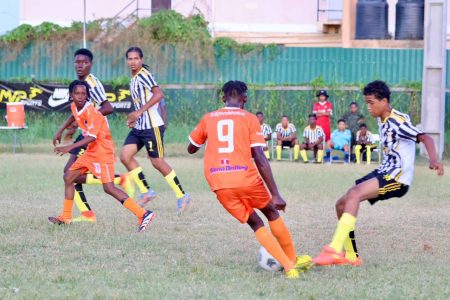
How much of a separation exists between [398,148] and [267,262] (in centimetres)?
153

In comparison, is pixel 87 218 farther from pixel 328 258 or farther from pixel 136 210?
pixel 328 258

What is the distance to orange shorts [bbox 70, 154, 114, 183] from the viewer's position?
11.0 metres

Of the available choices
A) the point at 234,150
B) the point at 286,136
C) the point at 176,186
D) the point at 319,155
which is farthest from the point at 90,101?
the point at 286,136

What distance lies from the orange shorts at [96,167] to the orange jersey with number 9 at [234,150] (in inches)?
115

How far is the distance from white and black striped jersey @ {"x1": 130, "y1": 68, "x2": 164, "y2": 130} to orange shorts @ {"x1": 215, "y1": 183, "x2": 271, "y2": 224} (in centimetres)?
433

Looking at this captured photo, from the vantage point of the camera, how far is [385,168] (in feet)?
29.3

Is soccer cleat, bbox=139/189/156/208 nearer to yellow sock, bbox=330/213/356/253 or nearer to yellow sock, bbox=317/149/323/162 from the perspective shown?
yellow sock, bbox=330/213/356/253

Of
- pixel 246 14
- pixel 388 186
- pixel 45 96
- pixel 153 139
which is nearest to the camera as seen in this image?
pixel 388 186

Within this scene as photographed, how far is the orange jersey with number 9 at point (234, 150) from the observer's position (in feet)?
26.9

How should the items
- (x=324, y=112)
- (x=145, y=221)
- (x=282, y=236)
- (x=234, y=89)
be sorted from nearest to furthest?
1. (x=234, y=89)
2. (x=282, y=236)
3. (x=145, y=221)
4. (x=324, y=112)

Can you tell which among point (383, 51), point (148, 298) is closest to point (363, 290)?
point (148, 298)

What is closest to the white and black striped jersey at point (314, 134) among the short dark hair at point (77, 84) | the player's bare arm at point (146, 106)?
the player's bare arm at point (146, 106)

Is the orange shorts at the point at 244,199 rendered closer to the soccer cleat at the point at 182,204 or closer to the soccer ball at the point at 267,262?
the soccer ball at the point at 267,262

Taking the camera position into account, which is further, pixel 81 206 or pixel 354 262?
pixel 81 206
